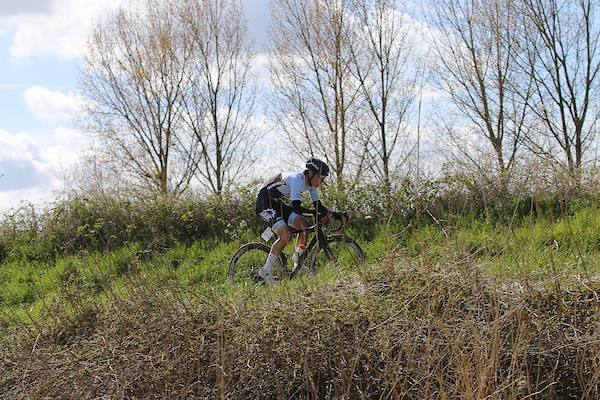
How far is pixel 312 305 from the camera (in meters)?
5.84

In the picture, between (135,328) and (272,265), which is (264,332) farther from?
(272,265)

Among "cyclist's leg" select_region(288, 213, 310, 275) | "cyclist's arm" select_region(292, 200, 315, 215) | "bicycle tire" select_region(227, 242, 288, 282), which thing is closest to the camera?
"cyclist's arm" select_region(292, 200, 315, 215)

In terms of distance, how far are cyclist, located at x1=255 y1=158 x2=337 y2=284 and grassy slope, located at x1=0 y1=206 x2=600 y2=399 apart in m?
1.53

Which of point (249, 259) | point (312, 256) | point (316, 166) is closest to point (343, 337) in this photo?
point (312, 256)

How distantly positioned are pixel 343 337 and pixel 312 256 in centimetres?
228

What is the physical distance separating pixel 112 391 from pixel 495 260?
11.4 feet

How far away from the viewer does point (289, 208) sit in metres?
8.40

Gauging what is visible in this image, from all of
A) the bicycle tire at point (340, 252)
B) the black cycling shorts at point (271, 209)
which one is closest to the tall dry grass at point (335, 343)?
the bicycle tire at point (340, 252)

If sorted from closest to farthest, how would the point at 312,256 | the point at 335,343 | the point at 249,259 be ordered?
the point at 335,343 < the point at 312,256 < the point at 249,259

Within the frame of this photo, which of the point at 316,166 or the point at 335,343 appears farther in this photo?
the point at 316,166

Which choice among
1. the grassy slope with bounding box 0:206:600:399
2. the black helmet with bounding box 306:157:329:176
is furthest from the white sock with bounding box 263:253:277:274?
the grassy slope with bounding box 0:206:600:399

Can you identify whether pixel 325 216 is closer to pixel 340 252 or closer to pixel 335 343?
pixel 340 252

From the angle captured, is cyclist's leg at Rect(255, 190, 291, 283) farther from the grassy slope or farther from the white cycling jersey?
the grassy slope

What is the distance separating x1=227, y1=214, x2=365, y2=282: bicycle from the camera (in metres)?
7.74
